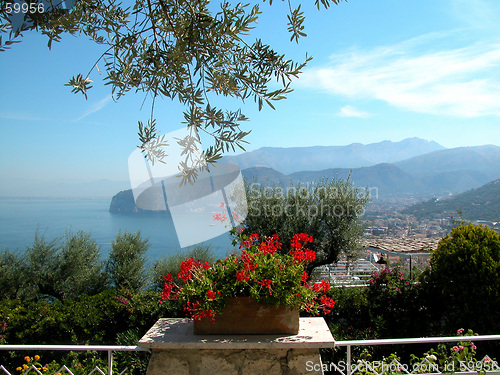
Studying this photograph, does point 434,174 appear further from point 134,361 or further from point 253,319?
point 253,319

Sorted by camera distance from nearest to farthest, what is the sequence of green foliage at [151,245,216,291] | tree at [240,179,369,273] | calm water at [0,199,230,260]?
1. green foliage at [151,245,216,291]
2. calm water at [0,199,230,260]
3. tree at [240,179,369,273]

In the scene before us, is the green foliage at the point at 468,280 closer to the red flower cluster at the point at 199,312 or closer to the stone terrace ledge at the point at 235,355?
the stone terrace ledge at the point at 235,355

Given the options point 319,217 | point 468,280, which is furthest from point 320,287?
point 319,217

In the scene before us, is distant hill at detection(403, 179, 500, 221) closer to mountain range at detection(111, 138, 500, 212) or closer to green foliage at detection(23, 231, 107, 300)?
mountain range at detection(111, 138, 500, 212)

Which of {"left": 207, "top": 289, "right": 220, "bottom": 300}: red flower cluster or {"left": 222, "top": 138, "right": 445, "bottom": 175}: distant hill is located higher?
{"left": 222, "top": 138, "right": 445, "bottom": 175}: distant hill

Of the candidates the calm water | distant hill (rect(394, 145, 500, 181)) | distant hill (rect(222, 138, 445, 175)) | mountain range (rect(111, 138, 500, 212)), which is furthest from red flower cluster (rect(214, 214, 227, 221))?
distant hill (rect(394, 145, 500, 181))
